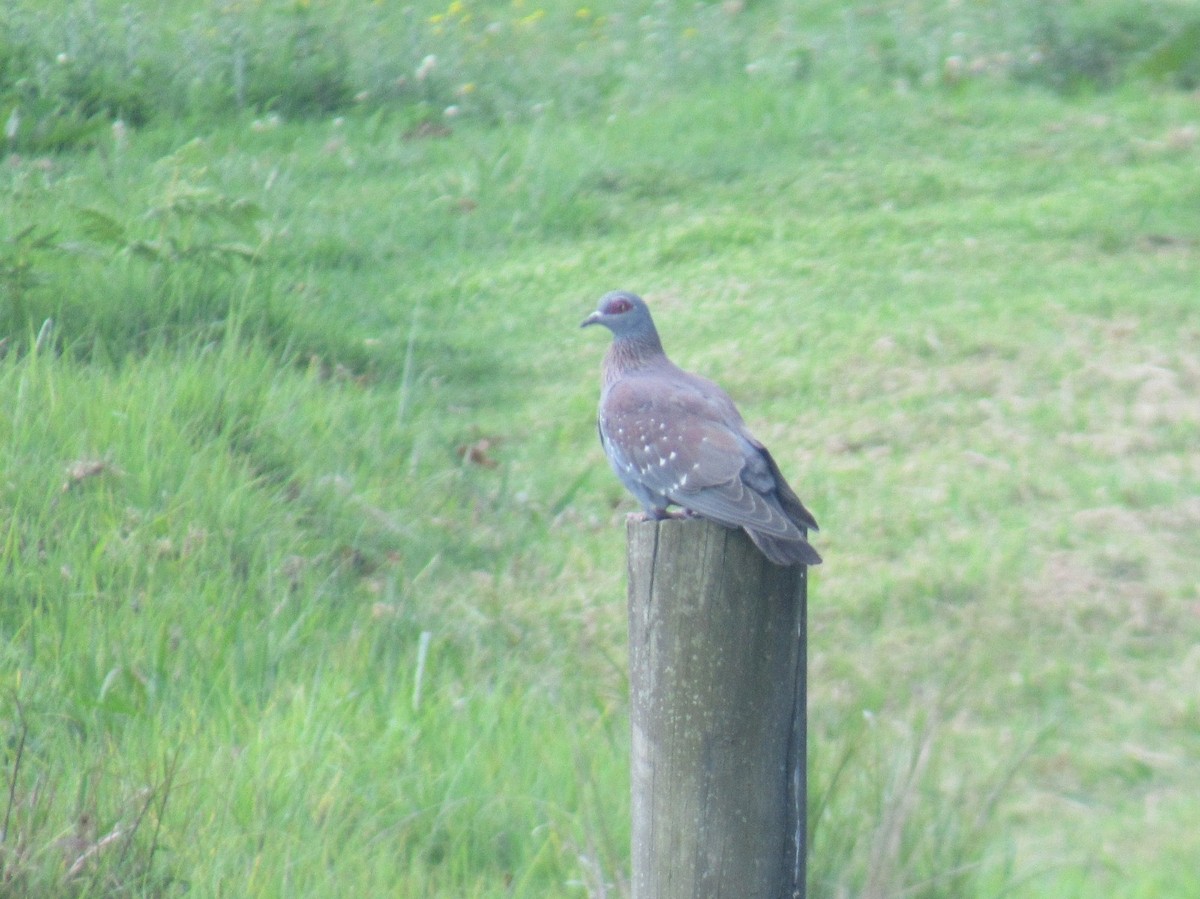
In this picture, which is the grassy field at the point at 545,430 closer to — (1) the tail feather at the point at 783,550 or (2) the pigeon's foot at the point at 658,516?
(2) the pigeon's foot at the point at 658,516

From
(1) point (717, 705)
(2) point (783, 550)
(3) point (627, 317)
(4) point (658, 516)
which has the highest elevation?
(3) point (627, 317)

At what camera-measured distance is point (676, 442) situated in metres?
3.81

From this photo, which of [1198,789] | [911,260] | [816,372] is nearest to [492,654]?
[1198,789]

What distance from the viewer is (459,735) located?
386cm

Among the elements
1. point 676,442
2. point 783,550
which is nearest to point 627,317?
point 676,442

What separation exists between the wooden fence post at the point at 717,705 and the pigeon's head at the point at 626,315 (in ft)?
6.72

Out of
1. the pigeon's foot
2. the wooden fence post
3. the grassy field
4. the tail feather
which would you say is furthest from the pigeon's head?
the wooden fence post

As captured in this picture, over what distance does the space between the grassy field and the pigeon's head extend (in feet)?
3.50

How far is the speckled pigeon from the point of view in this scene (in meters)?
3.32

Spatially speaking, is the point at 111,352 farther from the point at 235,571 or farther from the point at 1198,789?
the point at 1198,789

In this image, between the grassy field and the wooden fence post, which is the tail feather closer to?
the wooden fence post

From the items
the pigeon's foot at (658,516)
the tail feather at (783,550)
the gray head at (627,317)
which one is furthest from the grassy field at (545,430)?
the gray head at (627,317)

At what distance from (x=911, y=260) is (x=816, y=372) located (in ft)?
4.86

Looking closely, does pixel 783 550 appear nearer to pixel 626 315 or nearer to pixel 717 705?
pixel 717 705
